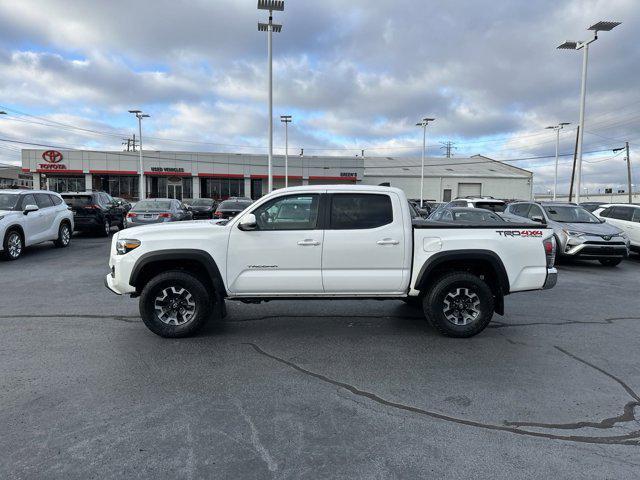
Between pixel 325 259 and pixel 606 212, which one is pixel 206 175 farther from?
pixel 325 259

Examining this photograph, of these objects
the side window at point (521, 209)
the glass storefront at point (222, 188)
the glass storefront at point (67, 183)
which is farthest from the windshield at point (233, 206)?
the glass storefront at point (67, 183)

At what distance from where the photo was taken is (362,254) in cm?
541

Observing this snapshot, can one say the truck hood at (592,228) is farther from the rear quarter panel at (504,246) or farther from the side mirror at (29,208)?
the side mirror at (29,208)

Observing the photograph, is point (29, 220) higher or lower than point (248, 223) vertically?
lower

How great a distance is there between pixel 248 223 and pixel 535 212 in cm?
1109

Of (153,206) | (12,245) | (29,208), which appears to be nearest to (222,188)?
(153,206)

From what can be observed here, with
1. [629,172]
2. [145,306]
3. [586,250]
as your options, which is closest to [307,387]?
[145,306]

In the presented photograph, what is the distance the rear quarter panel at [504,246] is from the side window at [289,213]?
4.19 ft

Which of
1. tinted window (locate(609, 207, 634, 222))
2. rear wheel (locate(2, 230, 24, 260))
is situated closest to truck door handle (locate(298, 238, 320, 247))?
rear wheel (locate(2, 230, 24, 260))

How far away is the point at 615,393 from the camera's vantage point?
4094 mm

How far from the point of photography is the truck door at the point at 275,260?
211 inches

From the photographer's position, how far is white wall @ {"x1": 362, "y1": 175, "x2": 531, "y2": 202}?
5500 centimetres

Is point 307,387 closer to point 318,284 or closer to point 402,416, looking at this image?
point 402,416

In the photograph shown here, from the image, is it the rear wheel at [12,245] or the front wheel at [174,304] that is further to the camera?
the rear wheel at [12,245]
